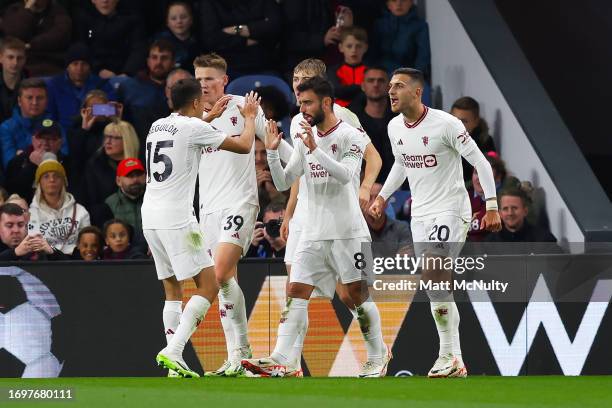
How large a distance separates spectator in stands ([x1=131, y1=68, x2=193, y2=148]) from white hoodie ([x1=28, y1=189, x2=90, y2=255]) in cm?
A: 138

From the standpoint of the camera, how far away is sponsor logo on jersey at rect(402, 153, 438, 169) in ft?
36.6

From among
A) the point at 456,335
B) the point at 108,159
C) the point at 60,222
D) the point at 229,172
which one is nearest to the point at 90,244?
the point at 60,222

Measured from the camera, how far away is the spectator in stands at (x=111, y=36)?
15719 millimetres

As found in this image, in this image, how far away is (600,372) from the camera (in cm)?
1203

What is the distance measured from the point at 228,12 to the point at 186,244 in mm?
5681

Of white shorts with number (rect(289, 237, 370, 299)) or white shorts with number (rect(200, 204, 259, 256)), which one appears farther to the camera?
white shorts with number (rect(200, 204, 259, 256))

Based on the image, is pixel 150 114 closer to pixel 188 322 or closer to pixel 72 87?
pixel 72 87

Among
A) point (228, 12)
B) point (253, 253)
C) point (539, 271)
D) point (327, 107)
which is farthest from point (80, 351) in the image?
point (228, 12)

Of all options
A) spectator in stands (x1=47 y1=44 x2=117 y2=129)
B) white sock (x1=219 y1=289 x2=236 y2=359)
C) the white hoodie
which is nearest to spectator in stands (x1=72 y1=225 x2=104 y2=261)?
the white hoodie

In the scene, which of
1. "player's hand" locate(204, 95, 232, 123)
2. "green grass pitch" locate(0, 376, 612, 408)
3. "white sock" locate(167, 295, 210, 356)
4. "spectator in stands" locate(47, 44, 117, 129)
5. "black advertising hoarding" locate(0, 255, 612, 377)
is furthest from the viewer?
"spectator in stands" locate(47, 44, 117, 129)

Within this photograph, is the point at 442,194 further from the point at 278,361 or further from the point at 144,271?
the point at 144,271

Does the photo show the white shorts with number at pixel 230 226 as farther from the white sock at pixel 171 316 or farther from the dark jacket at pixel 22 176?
the dark jacket at pixel 22 176

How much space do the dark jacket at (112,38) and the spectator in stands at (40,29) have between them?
0.26 m

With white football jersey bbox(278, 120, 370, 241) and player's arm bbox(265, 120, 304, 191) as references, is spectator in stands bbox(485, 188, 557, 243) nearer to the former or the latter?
white football jersey bbox(278, 120, 370, 241)
